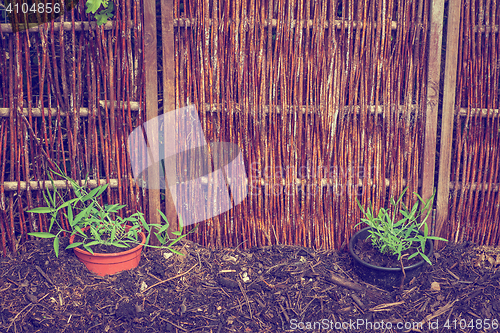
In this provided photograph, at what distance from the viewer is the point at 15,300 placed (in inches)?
84.9

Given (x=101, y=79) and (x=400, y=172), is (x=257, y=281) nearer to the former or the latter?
(x=400, y=172)

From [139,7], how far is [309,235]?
1792 millimetres

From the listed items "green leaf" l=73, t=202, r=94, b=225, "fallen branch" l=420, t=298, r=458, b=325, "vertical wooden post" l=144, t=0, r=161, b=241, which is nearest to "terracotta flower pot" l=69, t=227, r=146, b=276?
"green leaf" l=73, t=202, r=94, b=225

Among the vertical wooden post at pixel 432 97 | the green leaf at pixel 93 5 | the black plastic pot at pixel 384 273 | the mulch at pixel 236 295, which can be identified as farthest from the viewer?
the vertical wooden post at pixel 432 97

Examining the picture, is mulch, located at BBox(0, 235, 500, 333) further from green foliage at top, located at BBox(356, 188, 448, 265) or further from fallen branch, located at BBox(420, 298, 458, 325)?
green foliage at top, located at BBox(356, 188, 448, 265)

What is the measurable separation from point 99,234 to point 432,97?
2.23 m

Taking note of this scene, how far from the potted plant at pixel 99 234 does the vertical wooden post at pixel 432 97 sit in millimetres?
1636

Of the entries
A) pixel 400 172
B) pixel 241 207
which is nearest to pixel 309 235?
pixel 241 207

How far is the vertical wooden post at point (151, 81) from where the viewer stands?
237 centimetres

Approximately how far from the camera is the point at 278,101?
2.61 metres

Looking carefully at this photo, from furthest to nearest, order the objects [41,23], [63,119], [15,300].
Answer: [63,119], [41,23], [15,300]

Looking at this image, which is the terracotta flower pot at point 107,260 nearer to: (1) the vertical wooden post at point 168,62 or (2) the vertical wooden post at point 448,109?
(1) the vertical wooden post at point 168,62

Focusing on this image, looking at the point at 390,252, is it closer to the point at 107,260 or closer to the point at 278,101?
the point at 278,101

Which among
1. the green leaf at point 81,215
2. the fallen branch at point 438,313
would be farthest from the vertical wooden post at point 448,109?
the green leaf at point 81,215
